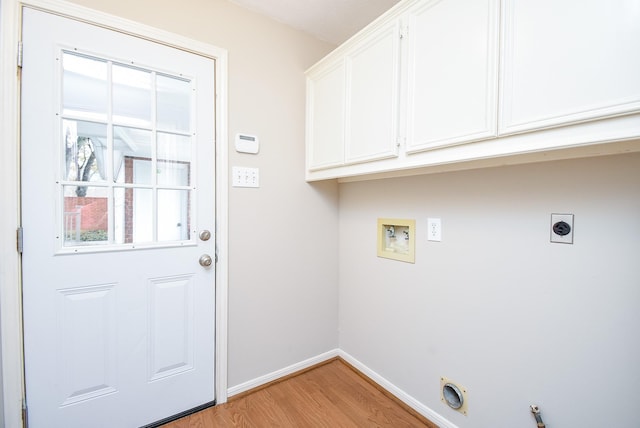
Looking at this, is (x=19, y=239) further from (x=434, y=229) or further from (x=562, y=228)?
(x=562, y=228)

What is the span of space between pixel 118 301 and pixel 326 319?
4.48ft

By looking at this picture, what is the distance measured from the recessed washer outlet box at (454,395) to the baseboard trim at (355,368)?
11 centimetres

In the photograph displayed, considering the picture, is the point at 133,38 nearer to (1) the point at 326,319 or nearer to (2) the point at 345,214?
(2) the point at 345,214

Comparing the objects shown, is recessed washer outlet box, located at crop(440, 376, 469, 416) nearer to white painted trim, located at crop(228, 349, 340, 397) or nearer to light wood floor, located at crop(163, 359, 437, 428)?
light wood floor, located at crop(163, 359, 437, 428)

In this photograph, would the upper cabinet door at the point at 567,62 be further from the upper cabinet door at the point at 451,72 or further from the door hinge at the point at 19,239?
Result: the door hinge at the point at 19,239

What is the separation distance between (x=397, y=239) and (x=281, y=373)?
1.22 meters

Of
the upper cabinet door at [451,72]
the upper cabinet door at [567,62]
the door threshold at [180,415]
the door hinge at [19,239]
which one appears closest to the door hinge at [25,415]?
the door threshold at [180,415]

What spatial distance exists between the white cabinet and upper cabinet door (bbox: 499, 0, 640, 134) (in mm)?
485

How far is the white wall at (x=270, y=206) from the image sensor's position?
5.61ft

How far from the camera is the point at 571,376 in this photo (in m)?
1.09

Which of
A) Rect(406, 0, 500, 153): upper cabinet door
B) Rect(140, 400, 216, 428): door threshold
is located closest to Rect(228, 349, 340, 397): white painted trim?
Rect(140, 400, 216, 428): door threshold

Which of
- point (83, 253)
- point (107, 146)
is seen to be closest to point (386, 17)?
point (107, 146)

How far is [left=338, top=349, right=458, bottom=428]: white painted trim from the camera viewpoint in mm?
1516

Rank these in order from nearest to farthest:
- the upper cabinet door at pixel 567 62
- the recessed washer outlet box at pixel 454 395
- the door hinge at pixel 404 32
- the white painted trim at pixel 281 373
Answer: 1. the upper cabinet door at pixel 567 62
2. the door hinge at pixel 404 32
3. the recessed washer outlet box at pixel 454 395
4. the white painted trim at pixel 281 373
